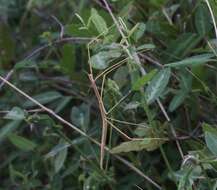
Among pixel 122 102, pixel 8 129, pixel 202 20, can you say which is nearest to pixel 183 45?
pixel 202 20

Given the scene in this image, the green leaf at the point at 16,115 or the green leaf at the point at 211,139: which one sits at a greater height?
the green leaf at the point at 16,115

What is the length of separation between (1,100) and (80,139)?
26 cm

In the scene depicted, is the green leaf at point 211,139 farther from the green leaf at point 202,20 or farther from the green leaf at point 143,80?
the green leaf at point 202,20

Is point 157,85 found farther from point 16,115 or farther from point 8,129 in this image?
point 8,129

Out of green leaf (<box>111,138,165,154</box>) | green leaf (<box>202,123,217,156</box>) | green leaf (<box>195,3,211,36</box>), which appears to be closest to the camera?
green leaf (<box>202,123,217,156</box>)

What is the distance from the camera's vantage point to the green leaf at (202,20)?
1.06 metres

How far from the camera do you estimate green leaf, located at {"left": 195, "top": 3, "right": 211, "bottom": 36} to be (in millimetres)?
1064

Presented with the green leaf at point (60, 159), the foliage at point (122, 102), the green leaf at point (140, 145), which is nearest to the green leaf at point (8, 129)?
the foliage at point (122, 102)

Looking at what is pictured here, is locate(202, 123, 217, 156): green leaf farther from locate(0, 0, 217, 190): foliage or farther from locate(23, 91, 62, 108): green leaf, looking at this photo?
locate(23, 91, 62, 108): green leaf

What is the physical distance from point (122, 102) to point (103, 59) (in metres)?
0.14

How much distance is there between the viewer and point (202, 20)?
3.51 ft

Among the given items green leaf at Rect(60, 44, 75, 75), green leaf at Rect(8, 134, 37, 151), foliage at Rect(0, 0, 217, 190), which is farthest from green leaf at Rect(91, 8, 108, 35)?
green leaf at Rect(8, 134, 37, 151)

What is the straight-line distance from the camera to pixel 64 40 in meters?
1.20

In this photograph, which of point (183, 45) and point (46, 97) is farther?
point (46, 97)
